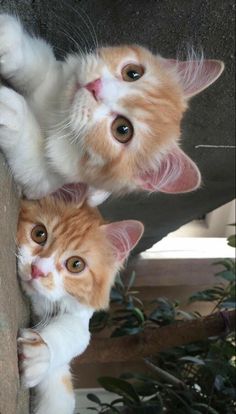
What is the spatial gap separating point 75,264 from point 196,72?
48cm

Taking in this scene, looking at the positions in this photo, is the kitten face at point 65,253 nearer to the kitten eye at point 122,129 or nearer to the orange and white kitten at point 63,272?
the orange and white kitten at point 63,272

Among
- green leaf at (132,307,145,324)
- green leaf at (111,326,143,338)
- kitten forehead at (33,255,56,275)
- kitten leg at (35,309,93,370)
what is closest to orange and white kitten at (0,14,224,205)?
kitten forehead at (33,255,56,275)

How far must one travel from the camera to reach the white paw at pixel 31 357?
2.89ft

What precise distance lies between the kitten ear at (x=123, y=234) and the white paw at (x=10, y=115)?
32cm

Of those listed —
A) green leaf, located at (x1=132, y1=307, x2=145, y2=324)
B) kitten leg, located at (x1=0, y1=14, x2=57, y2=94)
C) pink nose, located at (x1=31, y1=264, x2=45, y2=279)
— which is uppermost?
kitten leg, located at (x1=0, y1=14, x2=57, y2=94)

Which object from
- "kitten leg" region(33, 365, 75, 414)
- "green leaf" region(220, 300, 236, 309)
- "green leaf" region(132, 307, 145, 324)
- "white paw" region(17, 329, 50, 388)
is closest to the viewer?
"white paw" region(17, 329, 50, 388)

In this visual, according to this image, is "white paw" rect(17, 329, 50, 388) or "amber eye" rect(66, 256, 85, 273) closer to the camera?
"white paw" rect(17, 329, 50, 388)

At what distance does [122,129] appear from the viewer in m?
0.98

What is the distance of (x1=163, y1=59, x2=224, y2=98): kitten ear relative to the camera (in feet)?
3.59

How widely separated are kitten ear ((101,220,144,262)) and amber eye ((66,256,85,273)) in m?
0.10

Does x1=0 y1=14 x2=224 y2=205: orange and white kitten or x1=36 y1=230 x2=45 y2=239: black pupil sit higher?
x1=0 y1=14 x2=224 y2=205: orange and white kitten

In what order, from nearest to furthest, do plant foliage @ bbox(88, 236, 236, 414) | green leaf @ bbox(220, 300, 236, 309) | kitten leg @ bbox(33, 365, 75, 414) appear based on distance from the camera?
kitten leg @ bbox(33, 365, 75, 414) → plant foliage @ bbox(88, 236, 236, 414) → green leaf @ bbox(220, 300, 236, 309)

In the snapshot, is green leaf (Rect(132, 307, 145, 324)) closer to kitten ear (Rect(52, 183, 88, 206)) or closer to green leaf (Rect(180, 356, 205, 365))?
green leaf (Rect(180, 356, 205, 365))

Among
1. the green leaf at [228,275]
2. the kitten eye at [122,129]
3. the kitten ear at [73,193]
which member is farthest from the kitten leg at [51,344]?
the green leaf at [228,275]
